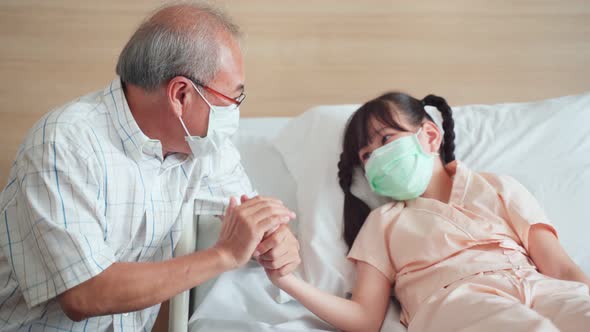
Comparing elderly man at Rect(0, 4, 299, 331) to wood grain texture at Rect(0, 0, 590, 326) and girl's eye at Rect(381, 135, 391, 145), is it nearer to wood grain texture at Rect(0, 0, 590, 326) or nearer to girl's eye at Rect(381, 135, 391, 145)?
girl's eye at Rect(381, 135, 391, 145)

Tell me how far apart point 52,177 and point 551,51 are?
277 cm

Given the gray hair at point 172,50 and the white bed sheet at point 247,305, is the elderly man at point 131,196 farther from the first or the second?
the white bed sheet at point 247,305

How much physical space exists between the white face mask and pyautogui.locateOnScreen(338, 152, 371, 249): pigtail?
0.52 metres

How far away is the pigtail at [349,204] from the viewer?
1.88 meters

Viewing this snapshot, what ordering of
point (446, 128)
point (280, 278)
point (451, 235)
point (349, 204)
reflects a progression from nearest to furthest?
point (280, 278)
point (451, 235)
point (349, 204)
point (446, 128)

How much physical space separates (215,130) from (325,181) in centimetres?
59

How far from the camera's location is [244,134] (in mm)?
2281

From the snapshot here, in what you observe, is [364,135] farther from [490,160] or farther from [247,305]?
[247,305]

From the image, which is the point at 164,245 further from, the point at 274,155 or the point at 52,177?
the point at 274,155

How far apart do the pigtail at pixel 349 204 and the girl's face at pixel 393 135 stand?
89 millimetres

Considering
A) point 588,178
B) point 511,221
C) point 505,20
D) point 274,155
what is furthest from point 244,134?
point 505,20

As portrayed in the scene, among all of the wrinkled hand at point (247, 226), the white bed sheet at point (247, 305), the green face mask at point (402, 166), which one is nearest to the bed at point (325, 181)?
the white bed sheet at point (247, 305)

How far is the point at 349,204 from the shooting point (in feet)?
6.29

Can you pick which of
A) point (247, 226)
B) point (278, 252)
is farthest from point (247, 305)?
point (247, 226)
